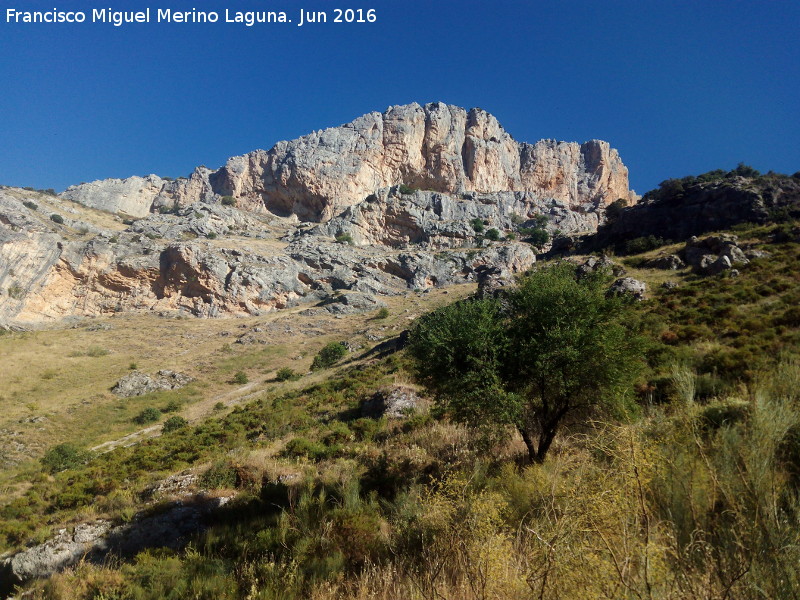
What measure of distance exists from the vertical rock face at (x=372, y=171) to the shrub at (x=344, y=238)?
54.7ft

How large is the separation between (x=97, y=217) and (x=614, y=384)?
9858cm

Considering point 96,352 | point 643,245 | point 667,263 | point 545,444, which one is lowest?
point 545,444

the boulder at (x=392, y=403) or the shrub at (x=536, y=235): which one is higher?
the shrub at (x=536, y=235)

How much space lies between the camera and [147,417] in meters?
26.2

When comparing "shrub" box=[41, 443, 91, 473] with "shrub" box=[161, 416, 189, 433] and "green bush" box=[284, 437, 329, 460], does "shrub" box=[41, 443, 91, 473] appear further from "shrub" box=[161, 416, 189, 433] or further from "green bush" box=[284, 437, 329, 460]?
"green bush" box=[284, 437, 329, 460]

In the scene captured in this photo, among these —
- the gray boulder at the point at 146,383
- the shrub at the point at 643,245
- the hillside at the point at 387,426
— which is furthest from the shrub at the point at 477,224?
the gray boulder at the point at 146,383

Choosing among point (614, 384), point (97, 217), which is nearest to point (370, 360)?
point (614, 384)

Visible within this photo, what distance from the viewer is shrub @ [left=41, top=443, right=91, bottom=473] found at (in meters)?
17.5

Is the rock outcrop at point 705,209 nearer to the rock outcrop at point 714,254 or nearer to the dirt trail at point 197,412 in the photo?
the rock outcrop at point 714,254

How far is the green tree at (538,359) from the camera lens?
26.5ft

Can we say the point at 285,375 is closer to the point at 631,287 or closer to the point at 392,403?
the point at 392,403

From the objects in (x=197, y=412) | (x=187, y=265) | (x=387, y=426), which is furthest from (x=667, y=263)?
(x=187, y=265)

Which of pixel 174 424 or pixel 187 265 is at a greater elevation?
pixel 187 265

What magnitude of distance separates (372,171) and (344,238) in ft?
102
